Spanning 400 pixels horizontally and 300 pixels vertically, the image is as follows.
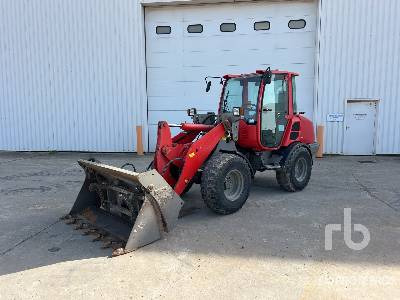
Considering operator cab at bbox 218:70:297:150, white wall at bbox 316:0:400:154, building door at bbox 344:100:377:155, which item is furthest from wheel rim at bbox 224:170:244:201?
building door at bbox 344:100:377:155

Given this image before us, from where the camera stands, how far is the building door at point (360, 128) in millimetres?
11617

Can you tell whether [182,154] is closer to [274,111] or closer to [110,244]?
[110,244]

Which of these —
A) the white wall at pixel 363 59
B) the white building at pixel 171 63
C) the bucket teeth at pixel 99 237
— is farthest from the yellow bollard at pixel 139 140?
the bucket teeth at pixel 99 237

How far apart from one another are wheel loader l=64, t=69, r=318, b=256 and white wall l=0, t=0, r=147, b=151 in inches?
251

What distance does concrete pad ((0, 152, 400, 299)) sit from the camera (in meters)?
3.47

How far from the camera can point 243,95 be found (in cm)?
657

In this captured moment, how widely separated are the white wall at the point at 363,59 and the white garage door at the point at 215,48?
515 mm

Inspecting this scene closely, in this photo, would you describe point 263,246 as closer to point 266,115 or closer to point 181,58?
point 266,115

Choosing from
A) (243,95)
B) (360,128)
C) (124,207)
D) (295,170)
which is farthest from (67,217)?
(360,128)

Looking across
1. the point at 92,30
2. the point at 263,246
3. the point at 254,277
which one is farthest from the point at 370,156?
the point at 92,30

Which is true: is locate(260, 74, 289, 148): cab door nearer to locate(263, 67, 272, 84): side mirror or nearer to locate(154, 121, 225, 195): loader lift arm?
locate(263, 67, 272, 84): side mirror

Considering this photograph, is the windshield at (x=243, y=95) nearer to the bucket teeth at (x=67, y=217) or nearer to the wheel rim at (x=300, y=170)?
the wheel rim at (x=300, y=170)

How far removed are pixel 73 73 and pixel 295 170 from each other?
9153 mm

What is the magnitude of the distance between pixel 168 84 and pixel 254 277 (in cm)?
963
